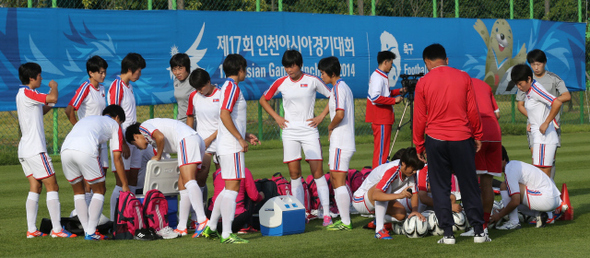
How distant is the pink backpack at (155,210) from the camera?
724 cm

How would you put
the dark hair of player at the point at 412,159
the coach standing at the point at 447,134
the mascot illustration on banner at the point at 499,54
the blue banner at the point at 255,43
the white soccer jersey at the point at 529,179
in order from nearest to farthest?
the coach standing at the point at 447,134
the dark hair of player at the point at 412,159
the white soccer jersey at the point at 529,179
the blue banner at the point at 255,43
the mascot illustration on banner at the point at 499,54

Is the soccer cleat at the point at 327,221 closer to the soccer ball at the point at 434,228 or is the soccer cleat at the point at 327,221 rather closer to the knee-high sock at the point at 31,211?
the soccer ball at the point at 434,228

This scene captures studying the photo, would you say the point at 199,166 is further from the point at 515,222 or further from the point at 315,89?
the point at 515,222

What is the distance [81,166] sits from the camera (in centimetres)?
692

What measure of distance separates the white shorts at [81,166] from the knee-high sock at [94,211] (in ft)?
0.53

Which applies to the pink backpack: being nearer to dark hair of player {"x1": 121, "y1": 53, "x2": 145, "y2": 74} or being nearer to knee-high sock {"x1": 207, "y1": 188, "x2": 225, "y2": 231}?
knee-high sock {"x1": 207, "y1": 188, "x2": 225, "y2": 231}

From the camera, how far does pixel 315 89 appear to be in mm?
7961

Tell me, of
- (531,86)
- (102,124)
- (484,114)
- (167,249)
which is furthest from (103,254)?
(531,86)

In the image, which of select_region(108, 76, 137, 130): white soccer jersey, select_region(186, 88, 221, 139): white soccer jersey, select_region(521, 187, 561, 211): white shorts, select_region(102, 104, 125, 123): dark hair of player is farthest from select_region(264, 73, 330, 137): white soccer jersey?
select_region(521, 187, 561, 211): white shorts

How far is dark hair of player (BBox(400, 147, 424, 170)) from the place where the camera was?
22.0ft

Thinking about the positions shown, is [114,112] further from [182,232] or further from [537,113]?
[537,113]

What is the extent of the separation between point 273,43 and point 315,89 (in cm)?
880

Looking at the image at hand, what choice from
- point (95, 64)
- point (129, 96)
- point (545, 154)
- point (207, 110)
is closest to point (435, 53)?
point (545, 154)

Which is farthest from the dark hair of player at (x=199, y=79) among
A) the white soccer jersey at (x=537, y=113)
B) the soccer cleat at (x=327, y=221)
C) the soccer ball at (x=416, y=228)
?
the white soccer jersey at (x=537, y=113)
